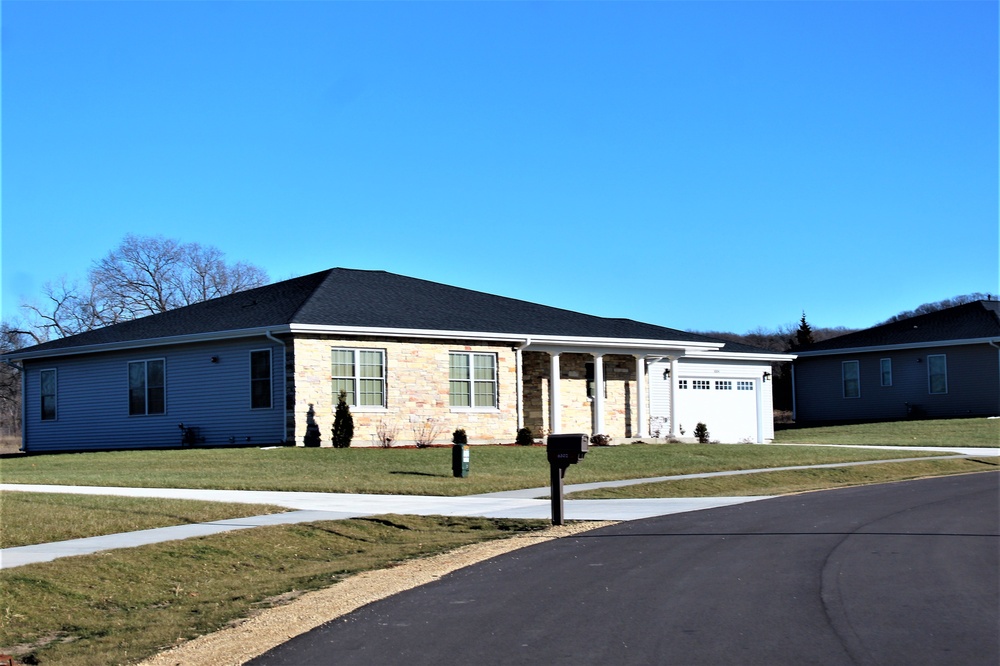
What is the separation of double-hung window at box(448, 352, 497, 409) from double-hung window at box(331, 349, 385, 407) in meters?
2.41

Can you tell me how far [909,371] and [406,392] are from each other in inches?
1075

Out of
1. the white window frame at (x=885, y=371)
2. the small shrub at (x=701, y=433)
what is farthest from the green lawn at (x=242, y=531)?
the white window frame at (x=885, y=371)

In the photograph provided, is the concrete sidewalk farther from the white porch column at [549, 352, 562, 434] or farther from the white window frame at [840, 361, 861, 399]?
the white window frame at [840, 361, 861, 399]

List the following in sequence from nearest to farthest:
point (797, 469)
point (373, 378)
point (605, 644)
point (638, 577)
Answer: point (605, 644), point (638, 577), point (797, 469), point (373, 378)

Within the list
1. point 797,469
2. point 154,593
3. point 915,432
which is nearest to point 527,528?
point 154,593

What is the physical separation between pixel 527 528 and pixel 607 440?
63.1 feet

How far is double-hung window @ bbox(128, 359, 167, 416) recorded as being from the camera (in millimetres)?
31000

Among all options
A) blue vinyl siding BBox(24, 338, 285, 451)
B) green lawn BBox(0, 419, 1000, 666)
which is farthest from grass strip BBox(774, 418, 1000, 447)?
blue vinyl siding BBox(24, 338, 285, 451)

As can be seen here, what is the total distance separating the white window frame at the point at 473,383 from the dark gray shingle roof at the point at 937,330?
75.2 feet

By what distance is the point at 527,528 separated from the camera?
15.2m

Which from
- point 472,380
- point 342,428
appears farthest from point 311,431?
point 472,380

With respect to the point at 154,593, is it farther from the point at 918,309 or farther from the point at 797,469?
the point at 918,309

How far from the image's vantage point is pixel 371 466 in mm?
24625

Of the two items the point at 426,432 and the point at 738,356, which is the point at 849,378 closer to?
the point at 738,356
